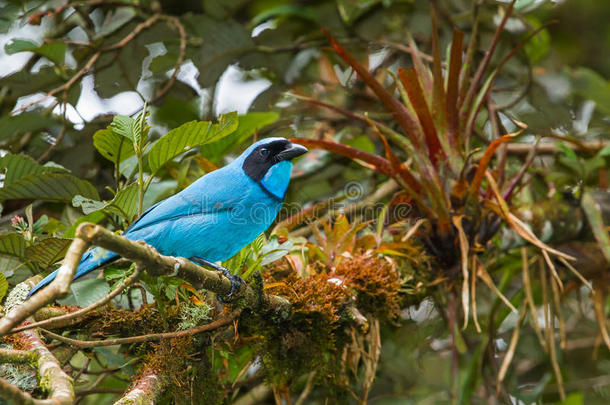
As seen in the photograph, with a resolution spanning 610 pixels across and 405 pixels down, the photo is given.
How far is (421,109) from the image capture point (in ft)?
8.37

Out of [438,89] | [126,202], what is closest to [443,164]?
[438,89]

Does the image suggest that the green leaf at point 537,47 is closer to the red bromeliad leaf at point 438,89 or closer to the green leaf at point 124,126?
the red bromeliad leaf at point 438,89

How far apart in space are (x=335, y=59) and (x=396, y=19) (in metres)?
0.52

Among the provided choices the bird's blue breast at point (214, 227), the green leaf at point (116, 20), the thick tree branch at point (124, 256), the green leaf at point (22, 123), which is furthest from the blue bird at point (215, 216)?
the green leaf at point (116, 20)

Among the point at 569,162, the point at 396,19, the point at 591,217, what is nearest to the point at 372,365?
the point at 591,217

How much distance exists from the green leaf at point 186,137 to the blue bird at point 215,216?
0.16m

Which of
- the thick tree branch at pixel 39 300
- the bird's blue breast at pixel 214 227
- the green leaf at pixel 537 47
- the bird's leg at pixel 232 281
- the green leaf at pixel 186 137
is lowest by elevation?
the green leaf at pixel 537 47

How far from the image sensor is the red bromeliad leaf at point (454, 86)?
8.43ft

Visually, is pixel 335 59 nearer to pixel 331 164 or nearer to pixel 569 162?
pixel 331 164

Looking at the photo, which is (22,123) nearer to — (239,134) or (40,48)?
(40,48)

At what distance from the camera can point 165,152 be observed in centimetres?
212

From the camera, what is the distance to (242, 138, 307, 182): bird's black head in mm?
2237

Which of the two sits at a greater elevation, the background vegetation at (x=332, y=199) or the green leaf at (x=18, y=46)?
the green leaf at (x=18, y=46)

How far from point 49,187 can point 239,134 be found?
0.96 m
